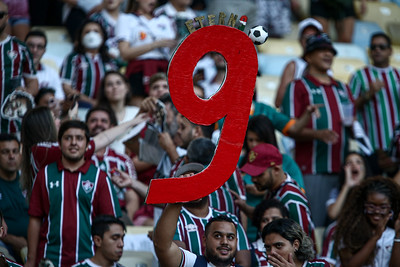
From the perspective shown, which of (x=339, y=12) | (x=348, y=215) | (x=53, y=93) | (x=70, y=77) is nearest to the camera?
(x=348, y=215)

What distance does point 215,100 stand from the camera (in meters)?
4.89

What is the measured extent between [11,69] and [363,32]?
6.79 m

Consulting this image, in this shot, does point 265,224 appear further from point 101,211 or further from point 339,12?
point 339,12

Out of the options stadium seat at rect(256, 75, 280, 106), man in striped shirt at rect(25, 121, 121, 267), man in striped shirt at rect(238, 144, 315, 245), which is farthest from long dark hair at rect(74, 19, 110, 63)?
man in striped shirt at rect(238, 144, 315, 245)

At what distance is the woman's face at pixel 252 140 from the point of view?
7199mm

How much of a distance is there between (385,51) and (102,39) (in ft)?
10.3

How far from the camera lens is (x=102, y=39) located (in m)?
9.40

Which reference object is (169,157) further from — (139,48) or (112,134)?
(139,48)

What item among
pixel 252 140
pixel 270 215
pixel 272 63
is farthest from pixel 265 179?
pixel 272 63

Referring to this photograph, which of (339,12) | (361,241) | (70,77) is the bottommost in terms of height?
(361,241)

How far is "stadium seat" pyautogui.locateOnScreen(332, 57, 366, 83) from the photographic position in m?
11.6

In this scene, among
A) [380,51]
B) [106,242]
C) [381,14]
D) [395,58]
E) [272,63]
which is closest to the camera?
[106,242]

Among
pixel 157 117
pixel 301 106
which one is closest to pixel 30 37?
pixel 157 117

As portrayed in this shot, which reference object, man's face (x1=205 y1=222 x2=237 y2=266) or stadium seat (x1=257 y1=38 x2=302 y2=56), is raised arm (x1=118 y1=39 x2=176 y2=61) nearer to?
stadium seat (x1=257 y1=38 x2=302 y2=56)
